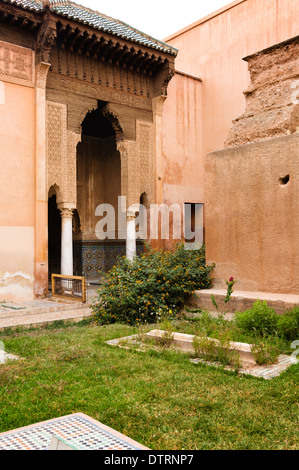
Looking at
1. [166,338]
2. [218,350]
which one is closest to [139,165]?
[166,338]

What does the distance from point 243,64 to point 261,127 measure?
8234mm

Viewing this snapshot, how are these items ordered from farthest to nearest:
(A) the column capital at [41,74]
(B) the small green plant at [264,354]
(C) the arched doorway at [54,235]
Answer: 1. (C) the arched doorway at [54,235]
2. (A) the column capital at [41,74]
3. (B) the small green plant at [264,354]

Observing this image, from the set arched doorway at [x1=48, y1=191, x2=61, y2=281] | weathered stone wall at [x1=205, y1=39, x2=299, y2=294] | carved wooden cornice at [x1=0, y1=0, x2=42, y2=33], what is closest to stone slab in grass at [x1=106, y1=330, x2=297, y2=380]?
weathered stone wall at [x1=205, y1=39, x2=299, y2=294]

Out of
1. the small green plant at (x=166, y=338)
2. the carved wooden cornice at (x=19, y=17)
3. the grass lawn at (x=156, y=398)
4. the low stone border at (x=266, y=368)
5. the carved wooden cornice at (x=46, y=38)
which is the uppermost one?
the carved wooden cornice at (x=19, y=17)

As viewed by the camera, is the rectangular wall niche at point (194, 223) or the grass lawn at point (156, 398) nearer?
the grass lawn at point (156, 398)

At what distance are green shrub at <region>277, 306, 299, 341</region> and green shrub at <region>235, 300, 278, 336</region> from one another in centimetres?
12

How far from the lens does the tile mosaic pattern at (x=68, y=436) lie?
232 centimetres

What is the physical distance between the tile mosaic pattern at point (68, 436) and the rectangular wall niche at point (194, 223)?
11833 mm

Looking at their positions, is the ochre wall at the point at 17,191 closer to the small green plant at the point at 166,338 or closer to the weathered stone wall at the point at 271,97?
the weathered stone wall at the point at 271,97

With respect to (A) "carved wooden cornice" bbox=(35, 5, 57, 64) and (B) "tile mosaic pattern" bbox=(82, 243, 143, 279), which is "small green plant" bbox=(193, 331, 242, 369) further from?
(B) "tile mosaic pattern" bbox=(82, 243, 143, 279)

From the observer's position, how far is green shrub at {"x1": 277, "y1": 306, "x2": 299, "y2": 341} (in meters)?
4.98

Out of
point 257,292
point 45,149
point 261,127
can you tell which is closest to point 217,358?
point 257,292

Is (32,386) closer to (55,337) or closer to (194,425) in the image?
(194,425)

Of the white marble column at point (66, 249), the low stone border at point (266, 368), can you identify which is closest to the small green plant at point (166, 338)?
the low stone border at point (266, 368)
